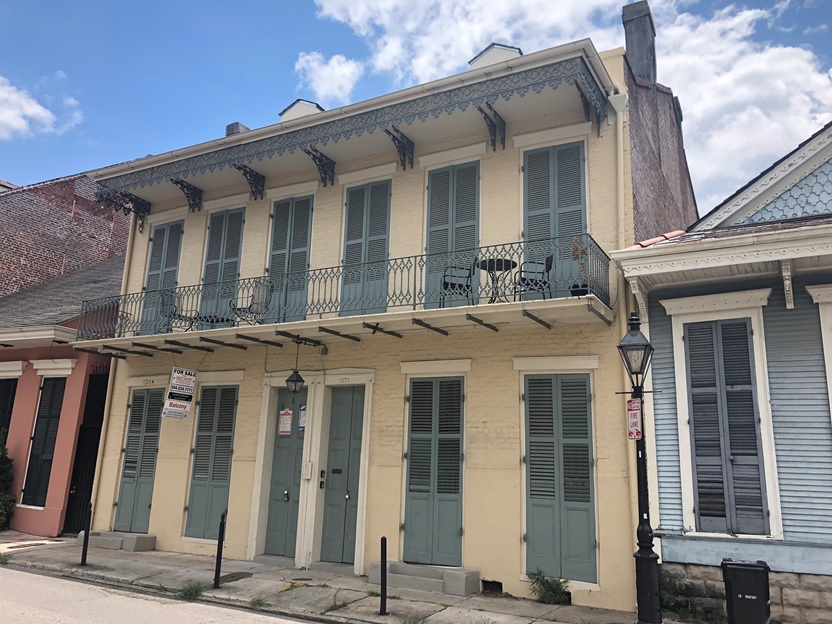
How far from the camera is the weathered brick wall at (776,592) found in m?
7.04

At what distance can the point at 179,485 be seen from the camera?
38.7 ft

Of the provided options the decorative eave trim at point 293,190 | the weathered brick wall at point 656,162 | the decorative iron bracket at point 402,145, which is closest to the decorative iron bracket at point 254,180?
the decorative eave trim at point 293,190

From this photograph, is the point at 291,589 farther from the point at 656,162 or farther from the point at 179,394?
the point at 656,162

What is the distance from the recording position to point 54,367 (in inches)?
552

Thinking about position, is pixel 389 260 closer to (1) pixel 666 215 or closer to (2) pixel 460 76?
(2) pixel 460 76

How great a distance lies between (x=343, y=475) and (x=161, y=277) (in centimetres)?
605

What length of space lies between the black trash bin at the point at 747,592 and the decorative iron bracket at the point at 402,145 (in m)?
7.66

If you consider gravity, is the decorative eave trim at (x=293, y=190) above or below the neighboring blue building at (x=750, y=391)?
above

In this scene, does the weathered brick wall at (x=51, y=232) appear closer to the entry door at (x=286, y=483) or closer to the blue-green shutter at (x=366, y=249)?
the entry door at (x=286, y=483)

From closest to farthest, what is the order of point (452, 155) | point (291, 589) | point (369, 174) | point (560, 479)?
point (560, 479)
point (291, 589)
point (452, 155)
point (369, 174)

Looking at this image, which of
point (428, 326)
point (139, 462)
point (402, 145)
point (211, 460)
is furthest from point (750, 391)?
point (139, 462)

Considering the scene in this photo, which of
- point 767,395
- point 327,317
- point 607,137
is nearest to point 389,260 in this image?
point 327,317

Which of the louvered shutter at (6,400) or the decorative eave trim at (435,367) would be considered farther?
the louvered shutter at (6,400)

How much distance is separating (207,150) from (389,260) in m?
4.44
